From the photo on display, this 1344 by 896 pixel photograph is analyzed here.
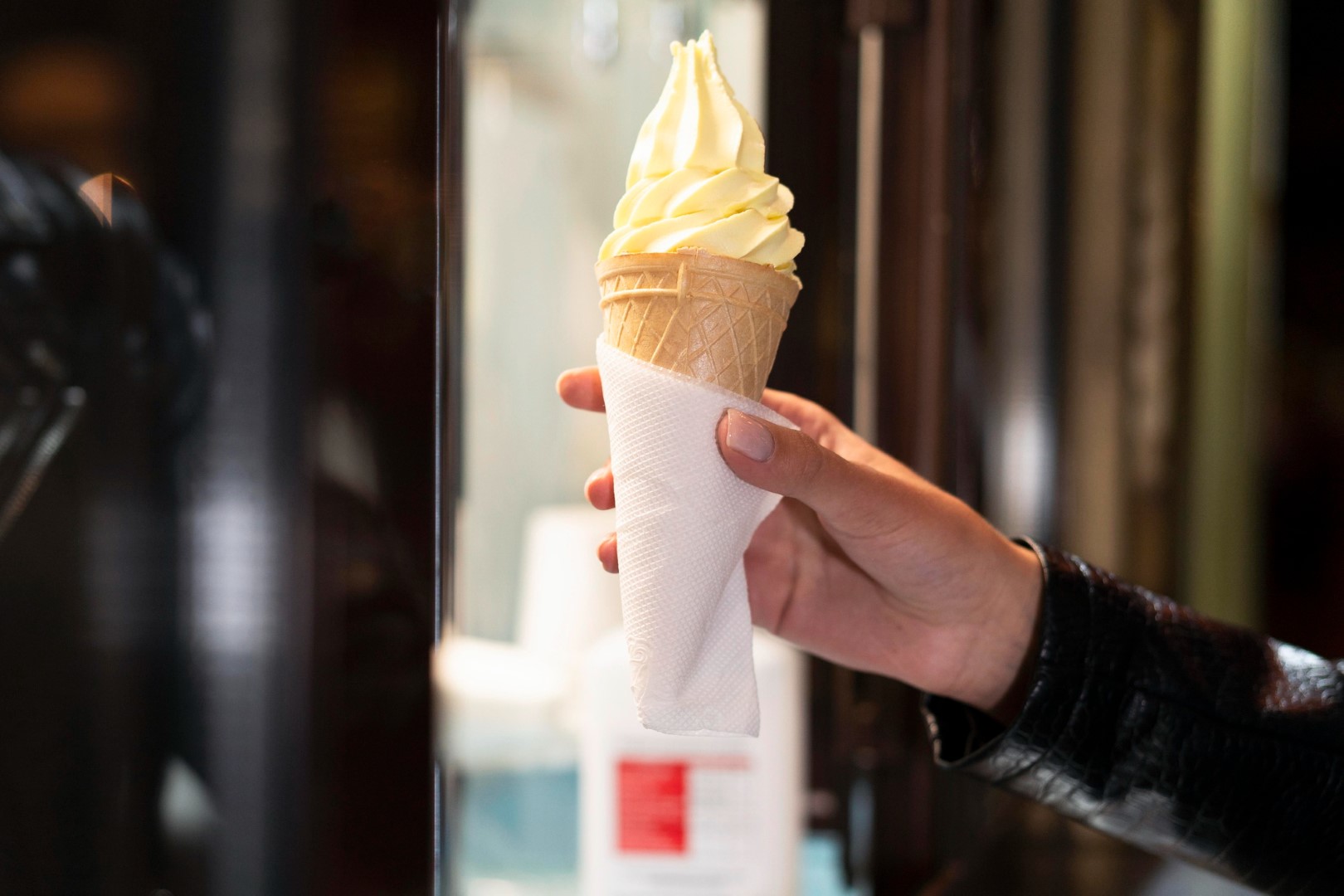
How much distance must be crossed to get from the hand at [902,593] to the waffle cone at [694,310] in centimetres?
14

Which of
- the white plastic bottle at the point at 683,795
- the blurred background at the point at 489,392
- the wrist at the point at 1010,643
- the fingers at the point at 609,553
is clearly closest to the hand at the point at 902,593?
the wrist at the point at 1010,643

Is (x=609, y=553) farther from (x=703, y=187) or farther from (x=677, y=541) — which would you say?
(x=703, y=187)

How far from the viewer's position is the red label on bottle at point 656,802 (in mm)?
1193

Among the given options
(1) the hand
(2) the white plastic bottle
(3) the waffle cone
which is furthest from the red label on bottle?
(3) the waffle cone

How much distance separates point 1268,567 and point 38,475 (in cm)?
313

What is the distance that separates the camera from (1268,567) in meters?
3.06

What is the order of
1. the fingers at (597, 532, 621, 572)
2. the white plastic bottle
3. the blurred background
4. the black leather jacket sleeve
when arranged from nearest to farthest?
the blurred background < the fingers at (597, 532, 621, 572) < the black leather jacket sleeve < the white plastic bottle

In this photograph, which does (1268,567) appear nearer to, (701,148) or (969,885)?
(969,885)

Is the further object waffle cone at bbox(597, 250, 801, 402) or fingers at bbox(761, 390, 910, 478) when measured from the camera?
fingers at bbox(761, 390, 910, 478)

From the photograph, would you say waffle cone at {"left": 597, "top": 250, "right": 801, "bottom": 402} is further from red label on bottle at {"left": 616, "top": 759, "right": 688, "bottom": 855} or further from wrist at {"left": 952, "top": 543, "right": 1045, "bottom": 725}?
red label on bottle at {"left": 616, "top": 759, "right": 688, "bottom": 855}

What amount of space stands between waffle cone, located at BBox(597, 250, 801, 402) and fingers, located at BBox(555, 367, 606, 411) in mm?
115

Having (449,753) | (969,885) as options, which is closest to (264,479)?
(449,753)

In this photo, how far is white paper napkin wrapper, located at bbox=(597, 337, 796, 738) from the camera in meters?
0.61

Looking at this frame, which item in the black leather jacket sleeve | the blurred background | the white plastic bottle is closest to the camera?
the blurred background
